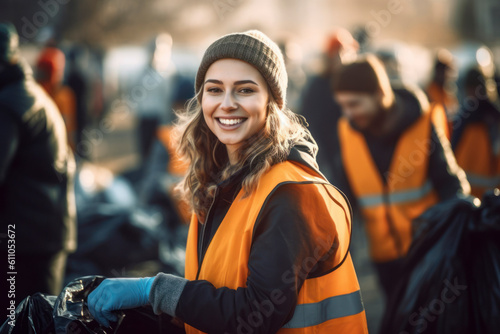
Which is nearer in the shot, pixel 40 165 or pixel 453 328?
pixel 453 328

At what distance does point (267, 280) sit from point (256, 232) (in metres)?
0.16

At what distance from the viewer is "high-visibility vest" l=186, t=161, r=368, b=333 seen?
1.66 metres

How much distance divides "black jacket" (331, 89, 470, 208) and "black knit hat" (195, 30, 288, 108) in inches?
57.6

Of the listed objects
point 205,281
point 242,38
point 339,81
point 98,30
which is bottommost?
point 205,281

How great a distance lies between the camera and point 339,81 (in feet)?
10.8

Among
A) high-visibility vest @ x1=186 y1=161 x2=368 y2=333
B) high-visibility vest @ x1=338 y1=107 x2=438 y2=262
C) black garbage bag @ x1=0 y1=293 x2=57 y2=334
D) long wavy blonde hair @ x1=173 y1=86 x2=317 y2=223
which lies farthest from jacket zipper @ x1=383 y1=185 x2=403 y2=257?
black garbage bag @ x1=0 y1=293 x2=57 y2=334

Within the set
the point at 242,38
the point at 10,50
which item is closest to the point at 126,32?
the point at 10,50

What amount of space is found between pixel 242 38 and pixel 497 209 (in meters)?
1.33

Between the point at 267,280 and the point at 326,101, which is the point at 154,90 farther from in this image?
the point at 267,280

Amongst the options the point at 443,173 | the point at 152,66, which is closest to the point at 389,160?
the point at 443,173

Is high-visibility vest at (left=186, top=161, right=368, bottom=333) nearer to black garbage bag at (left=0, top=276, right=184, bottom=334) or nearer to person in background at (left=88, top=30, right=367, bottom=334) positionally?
person in background at (left=88, top=30, right=367, bottom=334)

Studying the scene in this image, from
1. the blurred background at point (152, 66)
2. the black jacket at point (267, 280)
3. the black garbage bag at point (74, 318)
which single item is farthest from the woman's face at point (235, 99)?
the blurred background at point (152, 66)

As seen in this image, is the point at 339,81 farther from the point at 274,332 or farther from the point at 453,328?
the point at 274,332

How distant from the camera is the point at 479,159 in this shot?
165 inches
